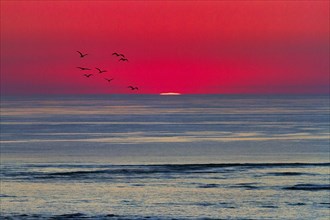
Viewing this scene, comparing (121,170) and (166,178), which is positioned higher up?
(121,170)

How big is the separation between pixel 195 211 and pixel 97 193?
24.6ft

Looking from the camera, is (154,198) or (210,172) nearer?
(154,198)

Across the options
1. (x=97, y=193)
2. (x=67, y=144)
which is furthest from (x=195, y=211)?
(x=67, y=144)

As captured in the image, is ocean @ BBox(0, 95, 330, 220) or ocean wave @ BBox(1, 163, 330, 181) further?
ocean wave @ BBox(1, 163, 330, 181)

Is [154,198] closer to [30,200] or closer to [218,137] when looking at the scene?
[30,200]

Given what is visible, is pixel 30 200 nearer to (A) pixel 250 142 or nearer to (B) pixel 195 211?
(B) pixel 195 211

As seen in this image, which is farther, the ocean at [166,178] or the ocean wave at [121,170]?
the ocean wave at [121,170]

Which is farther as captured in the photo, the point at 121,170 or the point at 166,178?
the point at 121,170

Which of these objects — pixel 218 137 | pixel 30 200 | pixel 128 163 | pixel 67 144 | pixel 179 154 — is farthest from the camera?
pixel 218 137

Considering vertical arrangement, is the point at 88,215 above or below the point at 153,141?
below

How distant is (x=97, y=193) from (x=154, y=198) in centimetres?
377

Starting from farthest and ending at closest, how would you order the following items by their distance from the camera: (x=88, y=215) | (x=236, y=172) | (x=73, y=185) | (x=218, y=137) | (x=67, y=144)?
(x=218, y=137), (x=67, y=144), (x=236, y=172), (x=73, y=185), (x=88, y=215)

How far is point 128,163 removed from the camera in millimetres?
64188

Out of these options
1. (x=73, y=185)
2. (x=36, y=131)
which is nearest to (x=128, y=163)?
(x=73, y=185)
